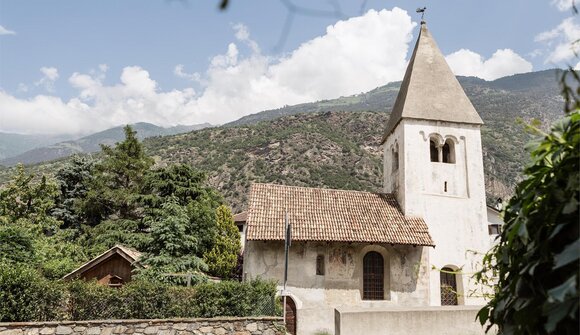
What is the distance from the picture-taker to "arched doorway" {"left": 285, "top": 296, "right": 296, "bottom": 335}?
16.7 metres

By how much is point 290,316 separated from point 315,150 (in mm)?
63342

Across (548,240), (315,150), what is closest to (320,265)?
(548,240)

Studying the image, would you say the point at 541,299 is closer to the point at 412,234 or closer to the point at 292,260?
the point at 292,260

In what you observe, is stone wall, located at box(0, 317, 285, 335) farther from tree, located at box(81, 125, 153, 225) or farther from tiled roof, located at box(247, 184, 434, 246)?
tree, located at box(81, 125, 153, 225)

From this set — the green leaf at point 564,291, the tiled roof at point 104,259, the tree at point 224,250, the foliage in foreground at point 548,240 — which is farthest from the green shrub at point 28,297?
the green leaf at point 564,291

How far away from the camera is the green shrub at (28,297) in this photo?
40.1ft

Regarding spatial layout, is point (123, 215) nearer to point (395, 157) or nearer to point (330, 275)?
point (330, 275)

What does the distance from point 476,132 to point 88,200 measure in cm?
2986

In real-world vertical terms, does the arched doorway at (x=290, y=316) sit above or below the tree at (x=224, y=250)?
below

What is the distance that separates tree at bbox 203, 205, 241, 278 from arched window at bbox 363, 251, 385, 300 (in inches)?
487

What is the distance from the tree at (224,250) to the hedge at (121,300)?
539 inches

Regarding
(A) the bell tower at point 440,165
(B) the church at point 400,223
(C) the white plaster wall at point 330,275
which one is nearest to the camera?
(C) the white plaster wall at point 330,275

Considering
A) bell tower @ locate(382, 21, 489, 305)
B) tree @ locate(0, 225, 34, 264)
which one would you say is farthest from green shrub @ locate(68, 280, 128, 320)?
bell tower @ locate(382, 21, 489, 305)

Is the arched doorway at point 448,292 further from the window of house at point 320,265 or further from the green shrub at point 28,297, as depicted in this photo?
the green shrub at point 28,297
